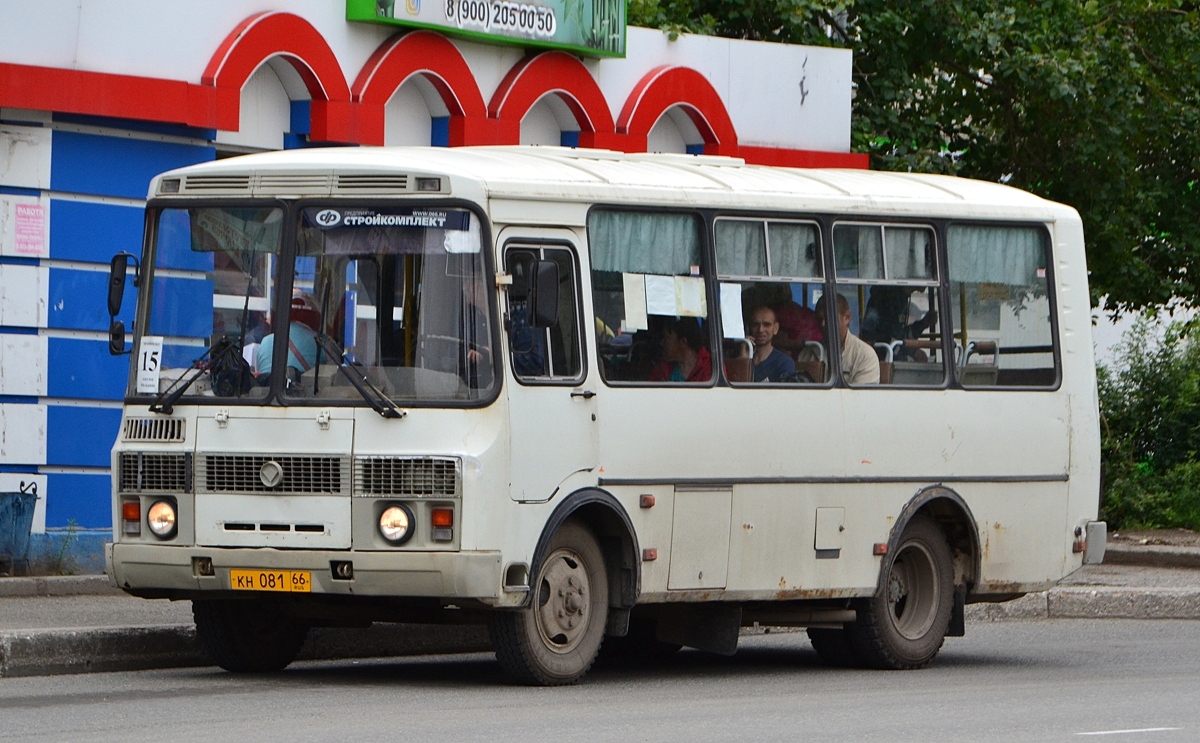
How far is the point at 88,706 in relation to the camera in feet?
32.5

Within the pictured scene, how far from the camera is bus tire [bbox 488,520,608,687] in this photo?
10719 mm

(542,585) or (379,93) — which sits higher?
(379,93)

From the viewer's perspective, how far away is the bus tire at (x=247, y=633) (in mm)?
11406

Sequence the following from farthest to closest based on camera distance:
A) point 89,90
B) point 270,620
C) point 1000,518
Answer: point 89,90 → point 1000,518 → point 270,620

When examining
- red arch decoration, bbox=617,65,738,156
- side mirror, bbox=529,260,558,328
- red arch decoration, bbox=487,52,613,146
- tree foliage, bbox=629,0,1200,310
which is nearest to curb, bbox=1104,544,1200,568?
tree foliage, bbox=629,0,1200,310

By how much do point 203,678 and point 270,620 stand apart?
53 centimetres

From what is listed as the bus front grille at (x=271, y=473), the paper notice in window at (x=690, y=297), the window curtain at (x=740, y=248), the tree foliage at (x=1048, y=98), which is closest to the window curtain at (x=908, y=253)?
the window curtain at (x=740, y=248)

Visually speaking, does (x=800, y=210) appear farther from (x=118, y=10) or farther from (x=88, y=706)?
(x=118, y=10)

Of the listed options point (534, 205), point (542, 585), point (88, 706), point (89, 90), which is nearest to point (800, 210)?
point (534, 205)

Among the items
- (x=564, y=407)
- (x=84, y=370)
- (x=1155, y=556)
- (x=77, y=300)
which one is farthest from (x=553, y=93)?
(x=564, y=407)

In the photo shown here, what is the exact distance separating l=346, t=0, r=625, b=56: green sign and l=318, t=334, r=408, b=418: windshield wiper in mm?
7216

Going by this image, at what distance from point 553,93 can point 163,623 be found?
7952mm

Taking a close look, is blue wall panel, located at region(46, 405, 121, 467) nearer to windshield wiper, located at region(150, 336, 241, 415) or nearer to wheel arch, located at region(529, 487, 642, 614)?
windshield wiper, located at region(150, 336, 241, 415)

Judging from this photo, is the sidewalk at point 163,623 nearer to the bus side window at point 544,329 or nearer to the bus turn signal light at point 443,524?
the bus turn signal light at point 443,524
